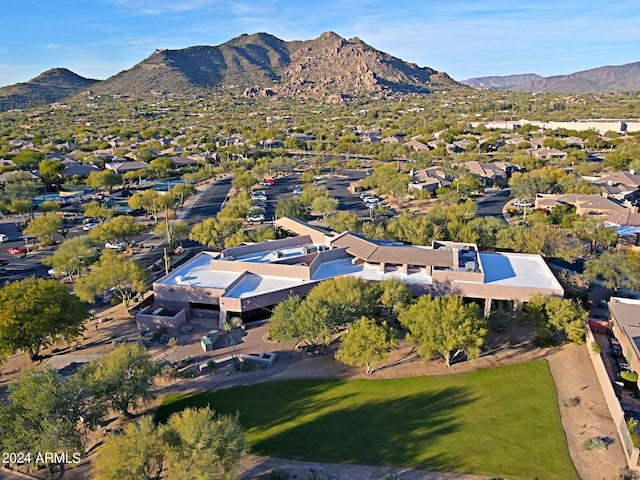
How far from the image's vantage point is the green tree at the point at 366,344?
2927 cm

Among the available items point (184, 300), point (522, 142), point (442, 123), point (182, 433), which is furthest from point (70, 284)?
point (442, 123)

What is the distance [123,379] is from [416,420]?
16.6 metres

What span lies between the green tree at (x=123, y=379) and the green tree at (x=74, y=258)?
2238cm

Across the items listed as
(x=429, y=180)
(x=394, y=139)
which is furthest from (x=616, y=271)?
(x=394, y=139)

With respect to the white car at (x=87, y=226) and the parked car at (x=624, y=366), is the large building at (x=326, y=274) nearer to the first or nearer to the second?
the parked car at (x=624, y=366)

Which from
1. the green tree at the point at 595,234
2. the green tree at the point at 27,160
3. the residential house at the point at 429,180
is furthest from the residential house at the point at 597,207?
the green tree at the point at 27,160

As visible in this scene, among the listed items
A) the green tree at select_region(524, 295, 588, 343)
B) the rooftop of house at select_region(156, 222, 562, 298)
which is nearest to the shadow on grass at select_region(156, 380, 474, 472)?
the green tree at select_region(524, 295, 588, 343)

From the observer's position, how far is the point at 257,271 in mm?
41062

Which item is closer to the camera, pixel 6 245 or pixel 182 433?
pixel 182 433

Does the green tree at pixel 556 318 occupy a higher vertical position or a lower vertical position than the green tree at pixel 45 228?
lower

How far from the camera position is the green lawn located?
23302mm

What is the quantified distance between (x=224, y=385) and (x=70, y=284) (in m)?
24.7

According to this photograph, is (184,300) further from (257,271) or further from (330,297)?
(330,297)

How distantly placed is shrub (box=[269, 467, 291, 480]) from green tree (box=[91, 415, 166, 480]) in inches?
207
